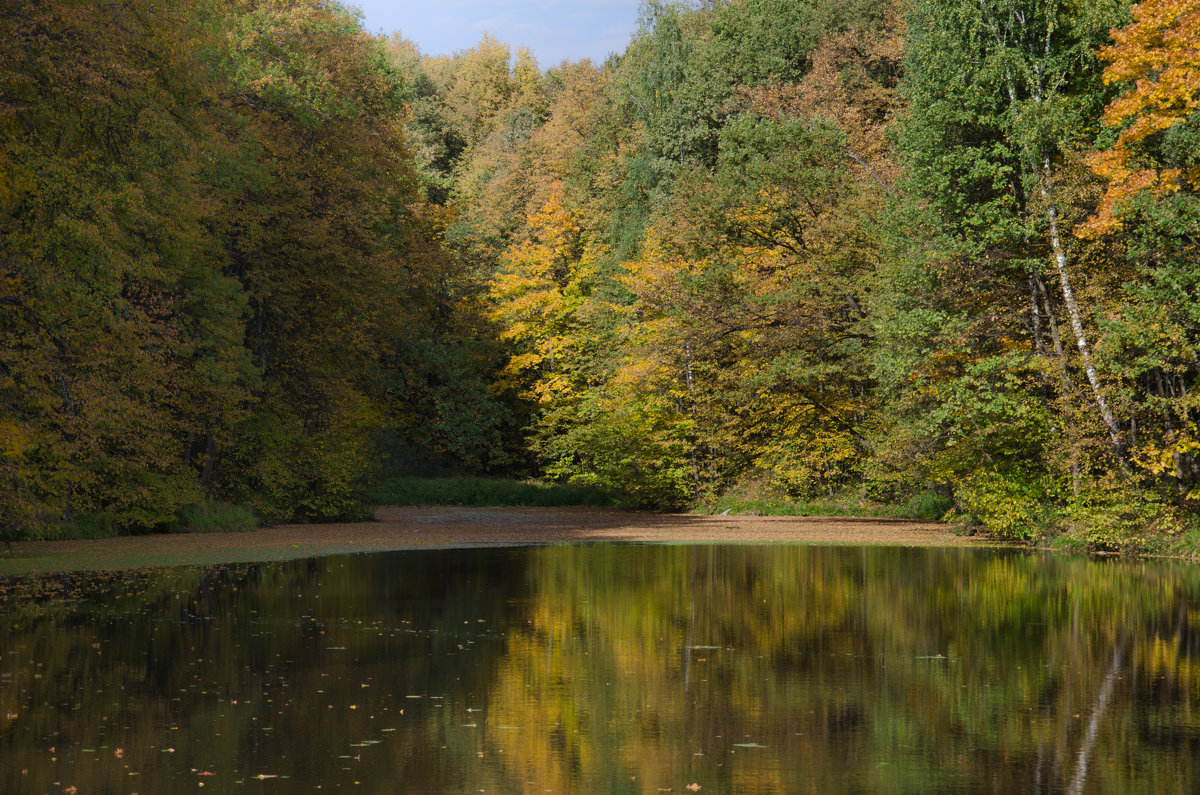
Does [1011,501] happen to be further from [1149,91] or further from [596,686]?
[596,686]

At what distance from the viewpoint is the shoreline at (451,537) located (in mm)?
20500

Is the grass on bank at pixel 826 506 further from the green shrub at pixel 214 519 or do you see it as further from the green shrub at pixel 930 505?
the green shrub at pixel 214 519

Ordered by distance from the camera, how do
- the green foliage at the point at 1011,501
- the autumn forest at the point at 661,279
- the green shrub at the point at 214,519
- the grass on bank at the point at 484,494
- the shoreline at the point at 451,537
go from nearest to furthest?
the autumn forest at the point at 661,279 < the shoreline at the point at 451,537 < the green foliage at the point at 1011,501 < the green shrub at the point at 214,519 < the grass on bank at the point at 484,494

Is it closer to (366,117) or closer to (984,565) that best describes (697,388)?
(366,117)

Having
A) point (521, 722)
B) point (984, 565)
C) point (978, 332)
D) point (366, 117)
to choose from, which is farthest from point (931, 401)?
point (521, 722)

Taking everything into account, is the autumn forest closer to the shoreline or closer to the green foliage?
the green foliage

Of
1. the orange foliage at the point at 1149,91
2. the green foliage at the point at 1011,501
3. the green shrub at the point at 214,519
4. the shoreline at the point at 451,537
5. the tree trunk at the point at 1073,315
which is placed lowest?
the shoreline at the point at 451,537

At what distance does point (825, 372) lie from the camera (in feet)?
114

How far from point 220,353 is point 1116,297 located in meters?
19.6

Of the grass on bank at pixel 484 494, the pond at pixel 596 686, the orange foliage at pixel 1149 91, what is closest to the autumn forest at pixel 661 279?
the orange foliage at pixel 1149 91

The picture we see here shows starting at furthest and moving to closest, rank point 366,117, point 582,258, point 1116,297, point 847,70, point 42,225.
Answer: point 582,258
point 847,70
point 366,117
point 1116,297
point 42,225

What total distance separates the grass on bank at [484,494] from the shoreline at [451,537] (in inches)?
201

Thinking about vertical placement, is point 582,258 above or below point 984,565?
above

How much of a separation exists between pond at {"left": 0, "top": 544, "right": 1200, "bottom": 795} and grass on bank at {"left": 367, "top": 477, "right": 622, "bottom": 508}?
92.5 ft
